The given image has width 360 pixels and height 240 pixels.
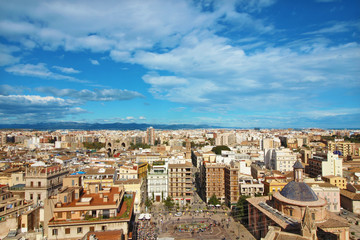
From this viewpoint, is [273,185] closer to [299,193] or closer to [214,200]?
[214,200]

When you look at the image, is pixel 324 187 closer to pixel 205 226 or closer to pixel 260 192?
pixel 260 192

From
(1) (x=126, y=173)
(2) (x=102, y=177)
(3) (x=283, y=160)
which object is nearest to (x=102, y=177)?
(2) (x=102, y=177)

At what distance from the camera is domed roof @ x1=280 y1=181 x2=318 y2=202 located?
30453 millimetres

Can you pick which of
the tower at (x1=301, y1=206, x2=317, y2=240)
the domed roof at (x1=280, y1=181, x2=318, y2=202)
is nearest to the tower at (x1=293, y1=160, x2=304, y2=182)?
the domed roof at (x1=280, y1=181, x2=318, y2=202)

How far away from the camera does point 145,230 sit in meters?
36.1

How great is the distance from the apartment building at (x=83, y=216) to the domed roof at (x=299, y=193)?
19403 mm

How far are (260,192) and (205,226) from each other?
15.5 meters

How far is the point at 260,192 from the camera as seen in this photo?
162 ft

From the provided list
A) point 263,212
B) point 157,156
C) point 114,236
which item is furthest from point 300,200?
point 157,156

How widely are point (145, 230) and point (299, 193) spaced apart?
2023cm

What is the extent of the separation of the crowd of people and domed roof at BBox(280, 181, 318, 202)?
17.5 metres

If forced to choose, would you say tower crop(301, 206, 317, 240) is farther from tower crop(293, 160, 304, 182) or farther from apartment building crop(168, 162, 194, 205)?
apartment building crop(168, 162, 194, 205)

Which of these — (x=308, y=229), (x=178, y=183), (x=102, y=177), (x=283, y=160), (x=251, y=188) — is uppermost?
(x=308, y=229)

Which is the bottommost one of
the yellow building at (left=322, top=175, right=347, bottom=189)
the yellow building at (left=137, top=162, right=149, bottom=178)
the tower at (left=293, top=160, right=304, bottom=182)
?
the yellow building at (left=322, top=175, right=347, bottom=189)
